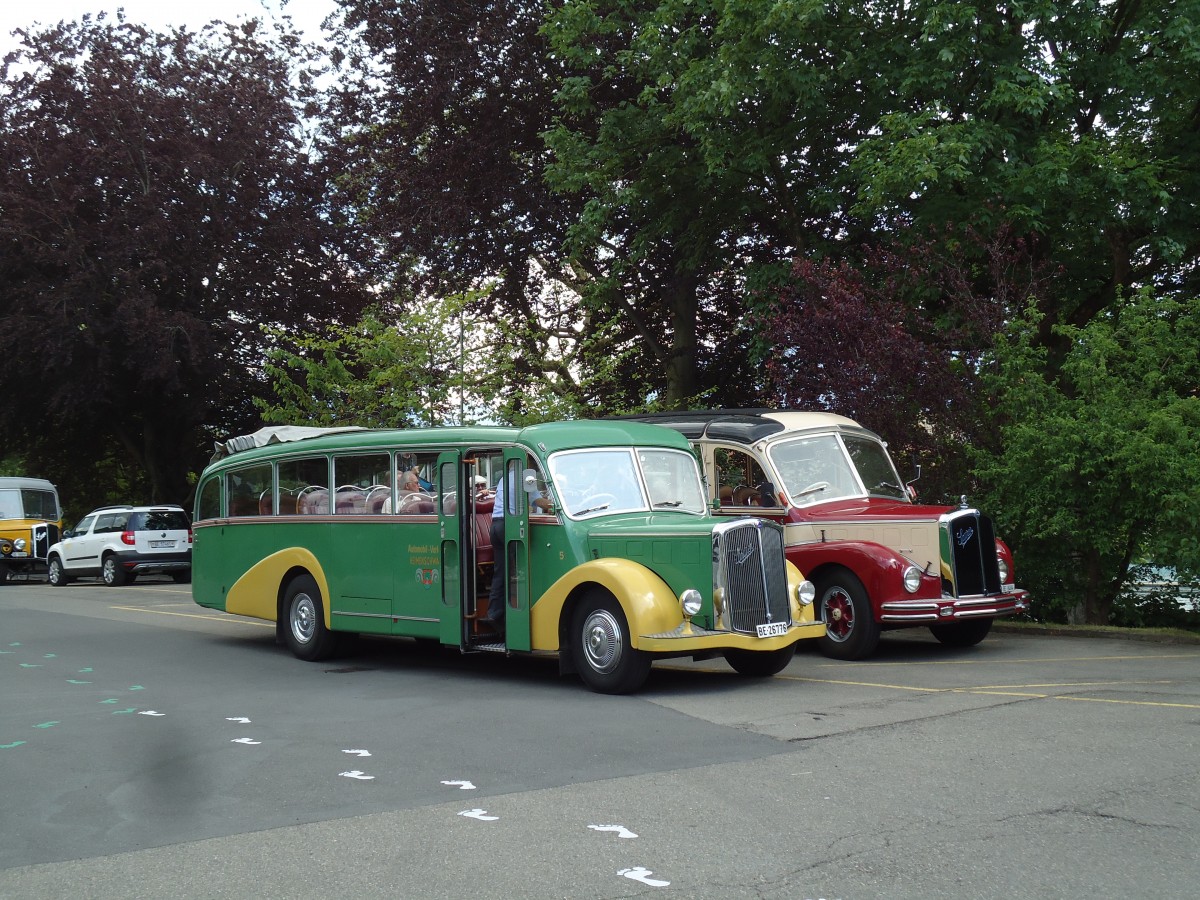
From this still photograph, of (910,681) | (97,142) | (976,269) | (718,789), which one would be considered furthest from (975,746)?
(97,142)

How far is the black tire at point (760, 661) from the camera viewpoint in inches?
456

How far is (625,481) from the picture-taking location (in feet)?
39.2

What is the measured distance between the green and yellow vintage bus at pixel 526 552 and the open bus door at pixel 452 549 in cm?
2

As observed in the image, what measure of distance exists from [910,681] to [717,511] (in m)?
3.58

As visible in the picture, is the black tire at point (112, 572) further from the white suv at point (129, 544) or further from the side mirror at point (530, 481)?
the side mirror at point (530, 481)

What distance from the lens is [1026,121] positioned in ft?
60.3

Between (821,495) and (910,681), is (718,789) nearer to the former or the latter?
(910,681)

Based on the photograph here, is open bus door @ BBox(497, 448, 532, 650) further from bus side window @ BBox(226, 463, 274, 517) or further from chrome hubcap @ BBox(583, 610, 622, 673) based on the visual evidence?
bus side window @ BBox(226, 463, 274, 517)

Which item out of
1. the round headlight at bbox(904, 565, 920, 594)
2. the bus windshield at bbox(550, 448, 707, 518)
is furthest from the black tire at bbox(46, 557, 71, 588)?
the round headlight at bbox(904, 565, 920, 594)

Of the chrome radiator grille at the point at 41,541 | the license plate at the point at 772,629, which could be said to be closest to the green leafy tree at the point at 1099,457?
the license plate at the point at 772,629

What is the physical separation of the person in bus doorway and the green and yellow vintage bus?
0.03 metres

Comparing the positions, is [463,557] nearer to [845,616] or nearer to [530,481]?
[530,481]

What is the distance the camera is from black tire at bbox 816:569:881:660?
42.3 feet

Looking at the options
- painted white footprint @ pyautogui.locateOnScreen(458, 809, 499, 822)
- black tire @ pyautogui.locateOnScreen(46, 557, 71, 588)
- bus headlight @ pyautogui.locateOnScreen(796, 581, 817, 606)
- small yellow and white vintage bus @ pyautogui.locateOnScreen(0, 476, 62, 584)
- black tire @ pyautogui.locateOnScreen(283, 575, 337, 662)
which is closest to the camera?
painted white footprint @ pyautogui.locateOnScreen(458, 809, 499, 822)
